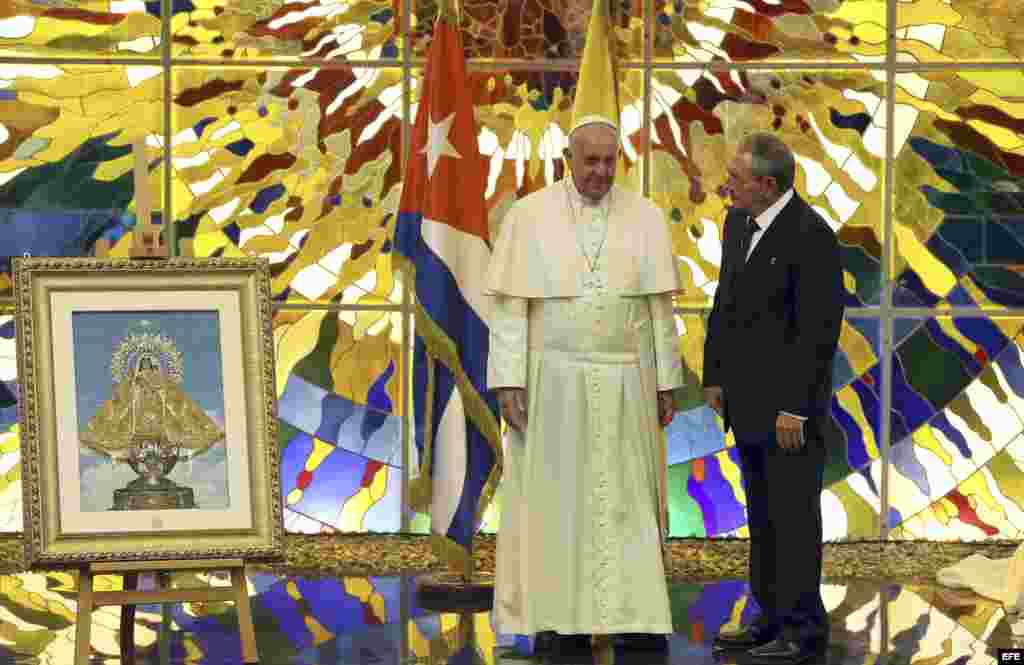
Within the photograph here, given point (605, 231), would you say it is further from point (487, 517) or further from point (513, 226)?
point (487, 517)

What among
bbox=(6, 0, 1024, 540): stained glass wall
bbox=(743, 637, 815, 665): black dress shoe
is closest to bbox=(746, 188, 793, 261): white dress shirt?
bbox=(743, 637, 815, 665): black dress shoe

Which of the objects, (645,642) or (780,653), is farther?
(645,642)

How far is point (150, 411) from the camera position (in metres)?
5.15

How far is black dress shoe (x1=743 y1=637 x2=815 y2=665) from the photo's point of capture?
5309 mm

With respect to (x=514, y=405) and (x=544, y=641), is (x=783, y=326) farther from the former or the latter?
(x=544, y=641)

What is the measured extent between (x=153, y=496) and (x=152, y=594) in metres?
0.29

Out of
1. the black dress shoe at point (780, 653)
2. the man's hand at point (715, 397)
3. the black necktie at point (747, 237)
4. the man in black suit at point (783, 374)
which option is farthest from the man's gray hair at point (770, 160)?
the black dress shoe at point (780, 653)

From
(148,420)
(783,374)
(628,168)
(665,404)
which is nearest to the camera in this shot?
(148,420)

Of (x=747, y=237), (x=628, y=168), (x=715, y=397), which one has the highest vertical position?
(x=628, y=168)

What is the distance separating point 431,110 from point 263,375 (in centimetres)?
170

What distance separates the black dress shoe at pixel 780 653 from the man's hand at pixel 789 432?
62cm

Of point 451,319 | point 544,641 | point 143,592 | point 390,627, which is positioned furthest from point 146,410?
point 451,319

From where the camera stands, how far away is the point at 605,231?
5.45m

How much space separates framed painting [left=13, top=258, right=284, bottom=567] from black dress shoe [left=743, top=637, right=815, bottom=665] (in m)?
1.52
